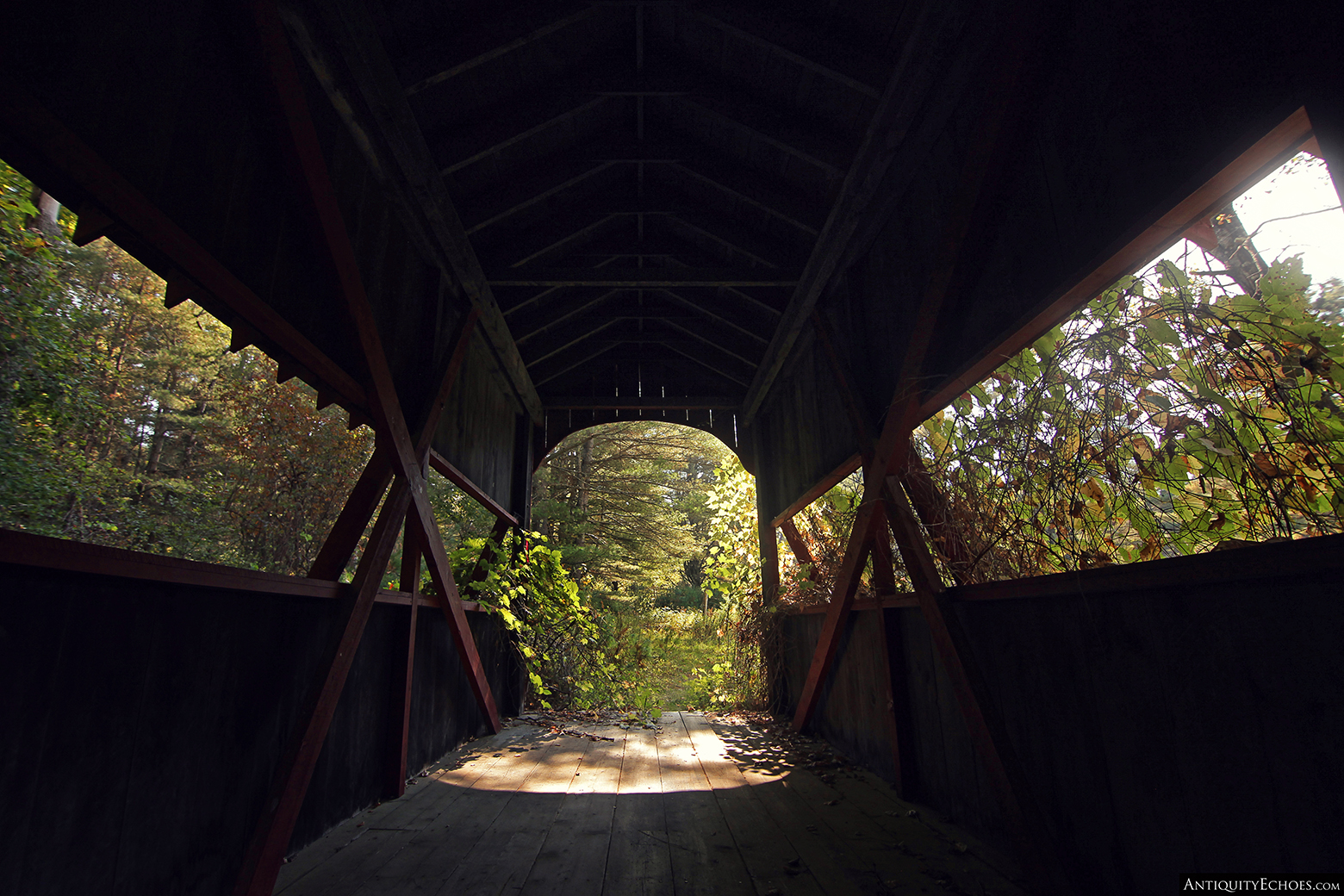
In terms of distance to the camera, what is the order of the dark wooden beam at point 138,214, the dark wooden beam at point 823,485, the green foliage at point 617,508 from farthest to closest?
the green foliage at point 617,508 < the dark wooden beam at point 823,485 < the dark wooden beam at point 138,214

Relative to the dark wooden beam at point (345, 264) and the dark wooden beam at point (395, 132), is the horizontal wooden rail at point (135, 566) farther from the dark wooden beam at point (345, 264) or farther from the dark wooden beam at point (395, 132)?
the dark wooden beam at point (395, 132)

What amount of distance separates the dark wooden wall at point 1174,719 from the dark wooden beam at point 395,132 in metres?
2.84

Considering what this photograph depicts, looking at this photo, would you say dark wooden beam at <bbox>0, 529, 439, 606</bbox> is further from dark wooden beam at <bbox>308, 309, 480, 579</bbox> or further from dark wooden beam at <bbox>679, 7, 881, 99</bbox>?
dark wooden beam at <bbox>679, 7, 881, 99</bbox>

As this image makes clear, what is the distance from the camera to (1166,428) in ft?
5.16

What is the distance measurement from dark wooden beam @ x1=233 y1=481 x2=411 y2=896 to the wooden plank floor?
18cm

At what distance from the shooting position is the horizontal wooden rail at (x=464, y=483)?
11.6 ft

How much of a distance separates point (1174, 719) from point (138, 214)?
2.65 metres

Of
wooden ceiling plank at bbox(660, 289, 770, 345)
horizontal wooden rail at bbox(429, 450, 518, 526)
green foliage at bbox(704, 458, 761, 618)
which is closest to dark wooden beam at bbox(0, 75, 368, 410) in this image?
horizontal wooden rail at bbox(429, 450, 518, 526)

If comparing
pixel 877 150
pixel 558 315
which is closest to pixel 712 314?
pixel 558 315

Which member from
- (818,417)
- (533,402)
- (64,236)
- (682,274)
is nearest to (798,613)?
(818,417)

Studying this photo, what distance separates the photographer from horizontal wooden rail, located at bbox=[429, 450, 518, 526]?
3540 millimetres

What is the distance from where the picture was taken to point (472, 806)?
277 cm

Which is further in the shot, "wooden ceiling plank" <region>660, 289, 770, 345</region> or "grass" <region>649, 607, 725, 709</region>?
"grass" <region>649, 607, 725, 709</region>

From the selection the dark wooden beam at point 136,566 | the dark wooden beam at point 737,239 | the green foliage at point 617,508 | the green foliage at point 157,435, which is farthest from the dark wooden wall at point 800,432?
the green foliage at point 157,435
